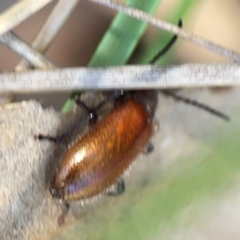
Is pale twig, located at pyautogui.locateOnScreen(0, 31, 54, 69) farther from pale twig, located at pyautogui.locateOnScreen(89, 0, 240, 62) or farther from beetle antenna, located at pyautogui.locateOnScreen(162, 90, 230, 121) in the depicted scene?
beetle antenna, located at pyautogui.locateOnScreen(162, 90, 230, 121)

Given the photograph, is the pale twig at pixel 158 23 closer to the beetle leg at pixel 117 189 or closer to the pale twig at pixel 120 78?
the pale twig at pixel 120 78

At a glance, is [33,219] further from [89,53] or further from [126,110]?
[89,53]

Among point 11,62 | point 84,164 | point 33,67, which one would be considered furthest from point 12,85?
point 11,62

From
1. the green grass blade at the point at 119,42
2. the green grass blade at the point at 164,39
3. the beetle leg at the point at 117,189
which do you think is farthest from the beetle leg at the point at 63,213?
the green grass blade at the point at 164,39

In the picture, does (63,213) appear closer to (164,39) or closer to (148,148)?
(148,148)

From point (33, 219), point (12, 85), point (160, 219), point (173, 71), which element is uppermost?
point (173, 71)

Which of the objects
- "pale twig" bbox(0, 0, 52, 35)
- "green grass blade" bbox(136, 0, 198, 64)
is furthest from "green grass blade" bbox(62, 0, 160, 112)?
"pale twig" bbox(0, 0, 52, 35)
